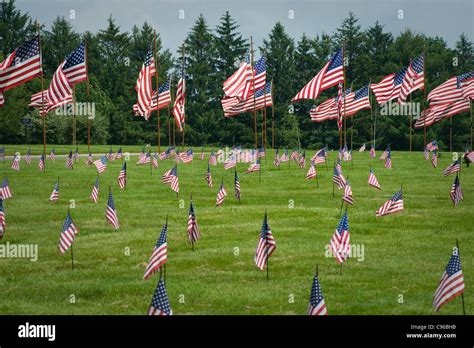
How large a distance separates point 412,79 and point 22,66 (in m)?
25.0

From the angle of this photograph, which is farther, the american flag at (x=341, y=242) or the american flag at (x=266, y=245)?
the american flag at (x=341, y=242)

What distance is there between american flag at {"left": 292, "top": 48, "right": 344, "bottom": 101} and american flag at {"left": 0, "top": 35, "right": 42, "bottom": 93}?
12677 mm

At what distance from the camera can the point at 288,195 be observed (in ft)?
105

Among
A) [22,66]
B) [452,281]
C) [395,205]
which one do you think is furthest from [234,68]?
[452,281]

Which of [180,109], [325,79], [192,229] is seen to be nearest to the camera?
[192,229]

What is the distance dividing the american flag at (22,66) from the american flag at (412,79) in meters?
23.2

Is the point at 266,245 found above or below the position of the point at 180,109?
below

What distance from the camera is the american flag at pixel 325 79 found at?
124 feet

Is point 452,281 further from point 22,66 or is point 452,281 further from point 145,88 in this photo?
point 145,88

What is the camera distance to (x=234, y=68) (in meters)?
87.2

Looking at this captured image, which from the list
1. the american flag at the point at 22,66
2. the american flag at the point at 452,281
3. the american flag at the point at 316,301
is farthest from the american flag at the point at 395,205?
the american flag at the point at 22,66

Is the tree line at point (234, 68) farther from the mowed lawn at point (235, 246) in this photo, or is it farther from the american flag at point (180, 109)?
the mowed lawn at point (235, 246)
